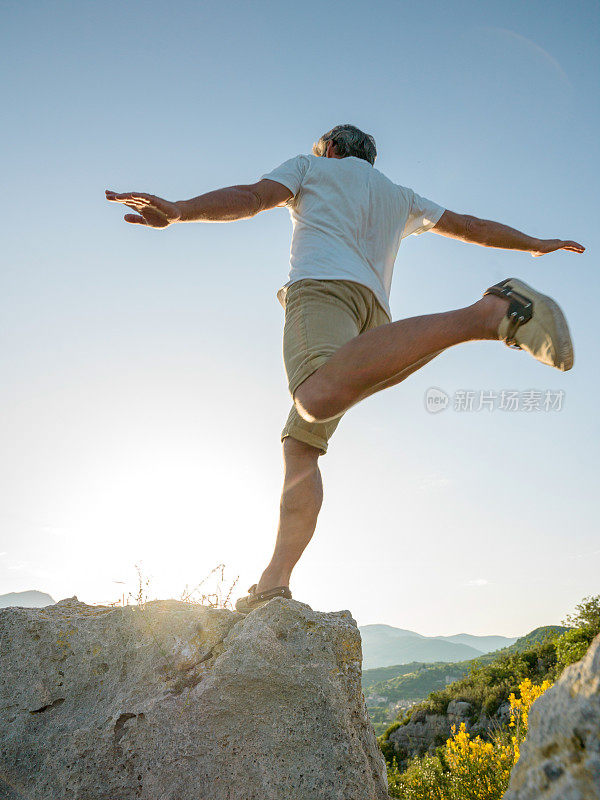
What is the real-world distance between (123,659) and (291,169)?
247 centimetres

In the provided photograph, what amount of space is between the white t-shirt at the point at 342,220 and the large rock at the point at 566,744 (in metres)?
2.08

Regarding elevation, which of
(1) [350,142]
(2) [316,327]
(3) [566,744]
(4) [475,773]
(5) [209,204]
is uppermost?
(1) [350,142]

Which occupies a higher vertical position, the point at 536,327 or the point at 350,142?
the point at 350,142

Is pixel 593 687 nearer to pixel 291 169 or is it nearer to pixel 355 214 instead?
pixel 355 214

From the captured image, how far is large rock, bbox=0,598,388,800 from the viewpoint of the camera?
6.31ft

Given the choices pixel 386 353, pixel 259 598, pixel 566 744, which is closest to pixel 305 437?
pixel 386 353

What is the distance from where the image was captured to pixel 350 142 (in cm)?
329

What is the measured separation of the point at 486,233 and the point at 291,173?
1.30 m

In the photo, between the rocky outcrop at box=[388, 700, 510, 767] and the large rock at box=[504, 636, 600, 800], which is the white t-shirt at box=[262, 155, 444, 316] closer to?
the large rock at box=[504, 636, 600, 800]

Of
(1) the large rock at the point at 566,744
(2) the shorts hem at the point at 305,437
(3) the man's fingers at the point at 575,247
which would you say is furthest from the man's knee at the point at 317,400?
(3) the man's fingers at the point at 575,247

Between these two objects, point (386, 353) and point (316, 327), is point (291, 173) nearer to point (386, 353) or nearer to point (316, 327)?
point (316, 327)

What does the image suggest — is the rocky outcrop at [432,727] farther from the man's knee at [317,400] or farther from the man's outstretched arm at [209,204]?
the man's outstretched arm at [209,204]

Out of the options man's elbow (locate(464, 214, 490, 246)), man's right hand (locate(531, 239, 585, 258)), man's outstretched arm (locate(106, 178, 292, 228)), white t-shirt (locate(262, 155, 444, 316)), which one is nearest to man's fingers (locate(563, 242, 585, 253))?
man's right hand (locate(531, 239, 585, 258))

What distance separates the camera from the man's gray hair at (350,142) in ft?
10.8
